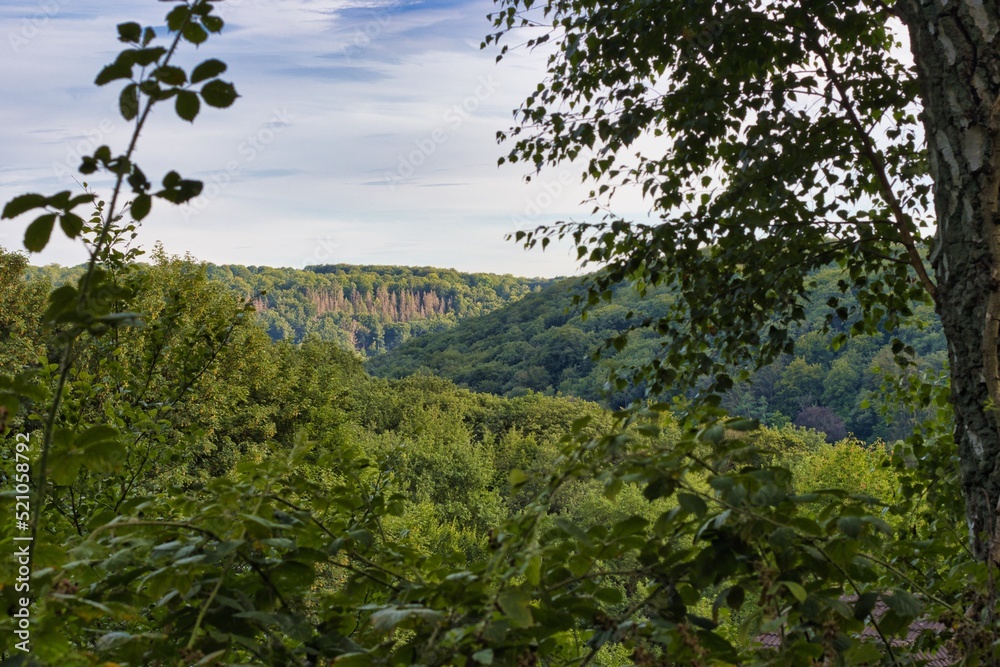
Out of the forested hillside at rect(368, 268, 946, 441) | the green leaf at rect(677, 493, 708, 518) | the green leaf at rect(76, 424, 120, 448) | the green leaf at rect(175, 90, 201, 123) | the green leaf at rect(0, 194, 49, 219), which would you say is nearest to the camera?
the green leaf at rect(0, 194, 49, 219)

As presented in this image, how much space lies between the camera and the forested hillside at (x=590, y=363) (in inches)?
1866

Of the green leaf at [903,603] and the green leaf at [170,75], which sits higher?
the green leaf at [170,75]

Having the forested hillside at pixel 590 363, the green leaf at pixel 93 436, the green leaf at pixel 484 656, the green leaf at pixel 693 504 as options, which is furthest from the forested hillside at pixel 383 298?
the green leaf at pixel 484 656

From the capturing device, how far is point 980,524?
2076mm

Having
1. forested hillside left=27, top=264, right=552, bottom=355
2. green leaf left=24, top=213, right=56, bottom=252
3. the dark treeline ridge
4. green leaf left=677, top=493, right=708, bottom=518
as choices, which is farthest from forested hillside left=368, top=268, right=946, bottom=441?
green leaf left=24, top=213, right=56, bottom=252

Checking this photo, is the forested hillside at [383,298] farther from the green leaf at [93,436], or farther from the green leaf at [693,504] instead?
the green leaf at [693,504]

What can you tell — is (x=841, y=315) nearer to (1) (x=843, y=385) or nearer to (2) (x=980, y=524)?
(2) (x=980, y=524)

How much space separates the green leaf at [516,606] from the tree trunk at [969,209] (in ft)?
5.57

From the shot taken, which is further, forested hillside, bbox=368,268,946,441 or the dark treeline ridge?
forested hillside, bbox=368,268,946,441

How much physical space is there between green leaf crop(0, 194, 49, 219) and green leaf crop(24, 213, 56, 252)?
2 cm

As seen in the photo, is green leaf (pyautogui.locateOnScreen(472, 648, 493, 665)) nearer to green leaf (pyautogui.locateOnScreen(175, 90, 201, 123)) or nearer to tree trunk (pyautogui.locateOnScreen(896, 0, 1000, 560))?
green leaf (pyautogui.locateOnScreen(175, 90, 201, 123))

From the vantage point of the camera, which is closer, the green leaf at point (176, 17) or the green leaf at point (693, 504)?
the green leaf at point (176, 17)

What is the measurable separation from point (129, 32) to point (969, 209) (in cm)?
231

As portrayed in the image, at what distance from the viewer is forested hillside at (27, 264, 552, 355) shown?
11412 centimetres
